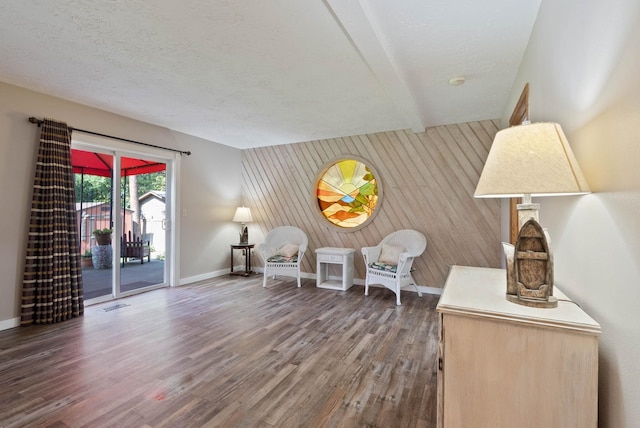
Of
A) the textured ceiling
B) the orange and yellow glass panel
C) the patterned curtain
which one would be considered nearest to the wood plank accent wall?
the orange and yellow glass panel

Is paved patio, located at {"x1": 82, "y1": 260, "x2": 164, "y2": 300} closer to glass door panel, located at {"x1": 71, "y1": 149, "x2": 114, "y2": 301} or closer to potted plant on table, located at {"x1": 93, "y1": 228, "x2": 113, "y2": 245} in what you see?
glass door panel, located at {"x1": 71, "y1": 149, "x2": 114, "y2": 301}

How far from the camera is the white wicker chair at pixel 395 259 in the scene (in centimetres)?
396

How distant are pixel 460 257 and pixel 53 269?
5094 mm

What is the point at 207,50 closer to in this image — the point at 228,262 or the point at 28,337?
the point at 28,337

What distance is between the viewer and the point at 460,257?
4.24 meters

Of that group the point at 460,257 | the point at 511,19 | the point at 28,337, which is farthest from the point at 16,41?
the point at 460,257

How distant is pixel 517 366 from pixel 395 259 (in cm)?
324

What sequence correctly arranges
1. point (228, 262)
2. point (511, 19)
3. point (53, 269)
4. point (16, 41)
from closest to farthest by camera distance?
point (511, 19) → point (16, 41) → point (53, 269) → point (228, 262)

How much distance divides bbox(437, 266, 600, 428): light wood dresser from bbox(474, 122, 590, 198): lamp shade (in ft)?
1.42

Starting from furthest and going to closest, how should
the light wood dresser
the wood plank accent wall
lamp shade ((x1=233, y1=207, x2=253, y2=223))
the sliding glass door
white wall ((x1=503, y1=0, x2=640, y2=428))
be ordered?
1. lamp shade ((x1=233, y1=207, x2=253, y2=223))
2. the wood plank accent wall
3. the sliding glass door
4. the light wood dresser
5. white wall ((x1=503, y1=0, x2=640, y2=428))

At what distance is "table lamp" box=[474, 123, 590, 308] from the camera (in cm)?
99

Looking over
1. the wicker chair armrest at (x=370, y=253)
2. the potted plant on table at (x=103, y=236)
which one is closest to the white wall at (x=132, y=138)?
the potted plant on table at (x=103, y=236)

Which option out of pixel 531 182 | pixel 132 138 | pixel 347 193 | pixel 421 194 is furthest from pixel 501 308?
pixel 132 138

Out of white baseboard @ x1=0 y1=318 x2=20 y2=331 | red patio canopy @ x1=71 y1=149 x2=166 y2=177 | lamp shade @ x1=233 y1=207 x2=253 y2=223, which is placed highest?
red patio canopy @ x1=71 y1=149 x2=166 y2=177
